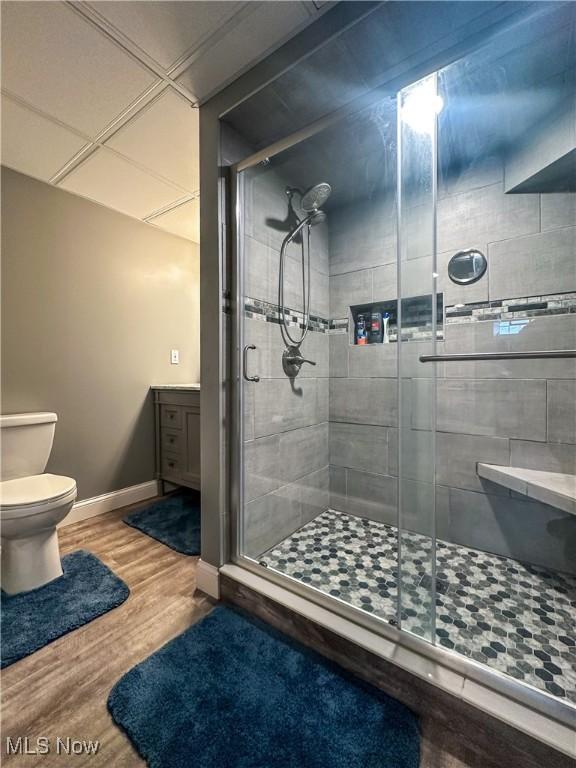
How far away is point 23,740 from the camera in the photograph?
89 centimetres

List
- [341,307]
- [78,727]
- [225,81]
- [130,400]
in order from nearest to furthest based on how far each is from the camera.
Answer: [78,727] < [225,81] < [341,307] < [130,400]

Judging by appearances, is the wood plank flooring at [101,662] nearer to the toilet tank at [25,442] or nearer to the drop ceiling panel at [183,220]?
the toilet tank at [25,442]

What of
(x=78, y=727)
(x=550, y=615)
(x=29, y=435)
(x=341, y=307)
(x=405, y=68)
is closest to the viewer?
(x=78, y=727)

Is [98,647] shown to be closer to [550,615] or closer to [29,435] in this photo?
[29,435]

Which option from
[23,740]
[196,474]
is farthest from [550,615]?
[196,474]

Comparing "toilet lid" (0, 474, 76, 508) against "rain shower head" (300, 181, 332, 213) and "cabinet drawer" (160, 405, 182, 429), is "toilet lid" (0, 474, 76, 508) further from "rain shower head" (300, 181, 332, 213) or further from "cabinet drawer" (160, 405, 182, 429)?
"rain shower head" (300, 181, 332, 213)

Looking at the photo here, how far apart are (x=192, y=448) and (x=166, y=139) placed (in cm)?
188

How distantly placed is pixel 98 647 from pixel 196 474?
1.16m

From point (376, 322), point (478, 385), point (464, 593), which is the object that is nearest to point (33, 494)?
point (464, 593)

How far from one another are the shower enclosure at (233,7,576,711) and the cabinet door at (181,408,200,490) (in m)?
0.76

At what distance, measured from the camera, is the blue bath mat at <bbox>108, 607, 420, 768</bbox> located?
839mm

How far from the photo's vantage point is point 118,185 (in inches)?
80.4

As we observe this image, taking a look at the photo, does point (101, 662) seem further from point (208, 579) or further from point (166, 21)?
point (166, 21)

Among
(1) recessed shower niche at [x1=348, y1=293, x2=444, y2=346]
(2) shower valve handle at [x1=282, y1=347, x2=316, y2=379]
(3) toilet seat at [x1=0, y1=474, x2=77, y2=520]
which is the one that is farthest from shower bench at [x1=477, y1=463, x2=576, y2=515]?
(3) toilet seat at [x1=0, y1=474, x2=77, y2=520]
